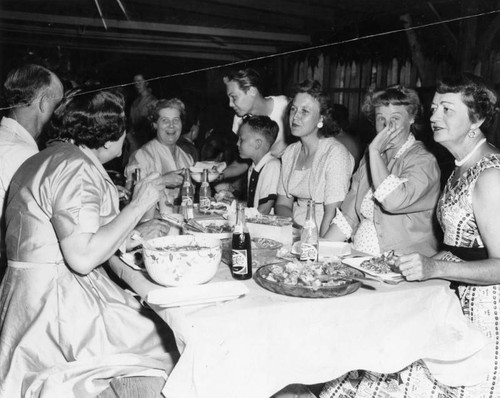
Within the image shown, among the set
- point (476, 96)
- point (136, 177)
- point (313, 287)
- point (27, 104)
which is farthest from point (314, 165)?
point (313, 287)

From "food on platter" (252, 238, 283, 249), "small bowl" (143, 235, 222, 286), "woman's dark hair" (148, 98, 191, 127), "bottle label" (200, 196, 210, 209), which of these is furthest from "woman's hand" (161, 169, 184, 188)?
"small bowl" (143, 235, 222, 286)

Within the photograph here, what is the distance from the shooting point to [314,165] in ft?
12.0

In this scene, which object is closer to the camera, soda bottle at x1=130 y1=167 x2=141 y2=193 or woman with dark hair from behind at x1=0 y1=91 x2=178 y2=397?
woman with dark hair from behind at x1=0 y1=91 x2=178 y2=397

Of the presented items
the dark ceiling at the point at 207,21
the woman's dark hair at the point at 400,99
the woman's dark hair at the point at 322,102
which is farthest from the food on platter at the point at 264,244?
the dark ceiling at the point at 207,21

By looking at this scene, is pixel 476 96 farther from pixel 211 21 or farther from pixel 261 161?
pixel 211 21

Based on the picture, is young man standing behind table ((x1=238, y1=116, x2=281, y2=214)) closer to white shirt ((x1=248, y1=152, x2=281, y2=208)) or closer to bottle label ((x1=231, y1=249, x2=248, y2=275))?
white shirt ((x1=248, y1=152, x2=281, y2=208))

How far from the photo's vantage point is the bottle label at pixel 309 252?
213 centimetres

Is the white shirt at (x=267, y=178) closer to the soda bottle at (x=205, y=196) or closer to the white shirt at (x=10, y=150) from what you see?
the soda bottle at (x=205, y=196)

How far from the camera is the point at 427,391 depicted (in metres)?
2.10

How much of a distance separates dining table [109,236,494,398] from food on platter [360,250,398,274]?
9cm

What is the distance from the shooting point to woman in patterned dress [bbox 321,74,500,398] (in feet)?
6.39

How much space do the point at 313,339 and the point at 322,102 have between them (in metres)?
2.42

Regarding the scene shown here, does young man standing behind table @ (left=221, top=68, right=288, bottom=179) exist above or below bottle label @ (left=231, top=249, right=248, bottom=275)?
above

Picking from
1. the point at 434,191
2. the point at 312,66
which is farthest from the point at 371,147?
the point at 312,66
